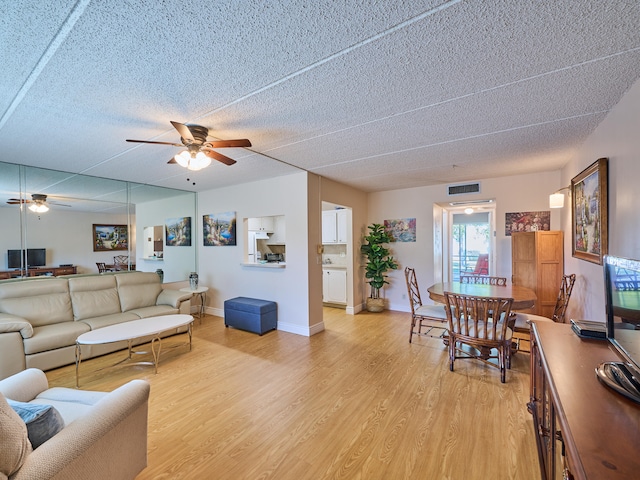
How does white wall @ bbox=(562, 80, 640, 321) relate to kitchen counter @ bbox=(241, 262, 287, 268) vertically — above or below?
above

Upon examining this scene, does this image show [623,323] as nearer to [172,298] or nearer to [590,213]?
[590,213]

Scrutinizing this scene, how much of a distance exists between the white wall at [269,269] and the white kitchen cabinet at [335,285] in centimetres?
127

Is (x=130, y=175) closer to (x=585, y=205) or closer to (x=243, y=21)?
(x=243, y=21)

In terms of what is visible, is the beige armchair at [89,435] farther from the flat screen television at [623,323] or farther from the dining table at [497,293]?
the dining table at [497,293]

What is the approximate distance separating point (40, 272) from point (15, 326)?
5.26 feet

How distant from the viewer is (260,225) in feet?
21.9

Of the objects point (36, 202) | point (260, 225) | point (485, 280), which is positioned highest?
point (36, 202)

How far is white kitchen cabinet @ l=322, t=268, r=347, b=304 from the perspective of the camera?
5.52m

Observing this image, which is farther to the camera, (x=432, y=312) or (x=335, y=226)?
(x=335, y=226)

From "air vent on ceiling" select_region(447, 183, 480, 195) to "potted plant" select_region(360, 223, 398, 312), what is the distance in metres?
1.42

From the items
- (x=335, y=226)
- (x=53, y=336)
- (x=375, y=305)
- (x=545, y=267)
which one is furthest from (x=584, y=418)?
(x=335, y=226)

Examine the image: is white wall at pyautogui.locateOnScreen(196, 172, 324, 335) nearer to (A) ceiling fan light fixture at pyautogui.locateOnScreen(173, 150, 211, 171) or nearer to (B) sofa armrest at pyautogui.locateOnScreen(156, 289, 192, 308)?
(B) sofa armrest at pyautogui.locateOnScreen(156, 289, 192, 308)

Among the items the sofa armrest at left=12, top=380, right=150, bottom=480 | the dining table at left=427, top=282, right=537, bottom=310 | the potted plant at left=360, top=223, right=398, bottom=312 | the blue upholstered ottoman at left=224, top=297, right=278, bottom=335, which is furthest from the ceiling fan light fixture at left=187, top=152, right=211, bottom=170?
the potted plant at left=360, top=223, right=398, bottom=312

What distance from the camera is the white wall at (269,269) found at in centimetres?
412
